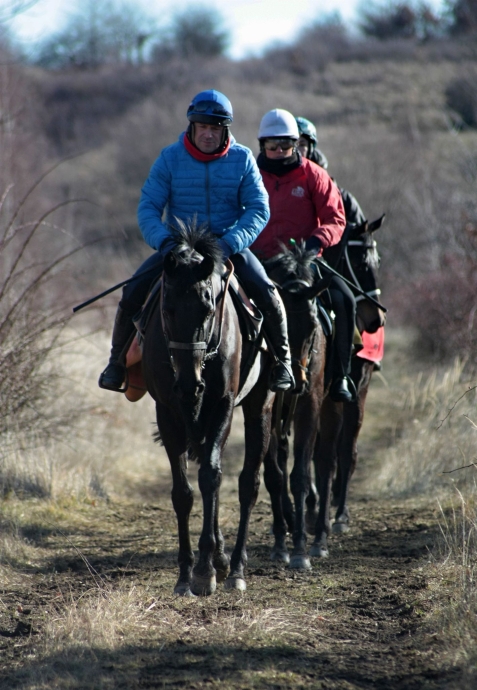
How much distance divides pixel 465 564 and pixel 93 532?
3.60 meters

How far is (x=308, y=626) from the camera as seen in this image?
5.15 metres

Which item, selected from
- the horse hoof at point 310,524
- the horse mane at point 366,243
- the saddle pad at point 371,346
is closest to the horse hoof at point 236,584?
the horse hoof at point 310,524

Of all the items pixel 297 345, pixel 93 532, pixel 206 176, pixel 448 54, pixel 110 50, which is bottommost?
pixel 93 532

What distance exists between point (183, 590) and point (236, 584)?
1.38 ft

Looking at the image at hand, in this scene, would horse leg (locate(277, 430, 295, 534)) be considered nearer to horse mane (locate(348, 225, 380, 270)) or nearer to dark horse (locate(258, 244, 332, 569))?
dark horse (locate(258, 244, 332, 569))

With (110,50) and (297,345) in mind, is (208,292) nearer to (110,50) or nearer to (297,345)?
(297,345)

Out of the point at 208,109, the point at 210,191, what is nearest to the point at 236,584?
the point at 210,191

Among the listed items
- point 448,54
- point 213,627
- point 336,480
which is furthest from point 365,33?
point 213,627

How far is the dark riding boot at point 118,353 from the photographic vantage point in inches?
250

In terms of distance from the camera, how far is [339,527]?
8.10m

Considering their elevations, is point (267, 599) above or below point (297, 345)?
below

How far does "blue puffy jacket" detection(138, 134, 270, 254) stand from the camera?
20.1 ft

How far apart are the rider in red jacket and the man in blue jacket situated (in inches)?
47.3

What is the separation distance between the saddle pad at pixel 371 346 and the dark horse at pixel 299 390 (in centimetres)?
119
